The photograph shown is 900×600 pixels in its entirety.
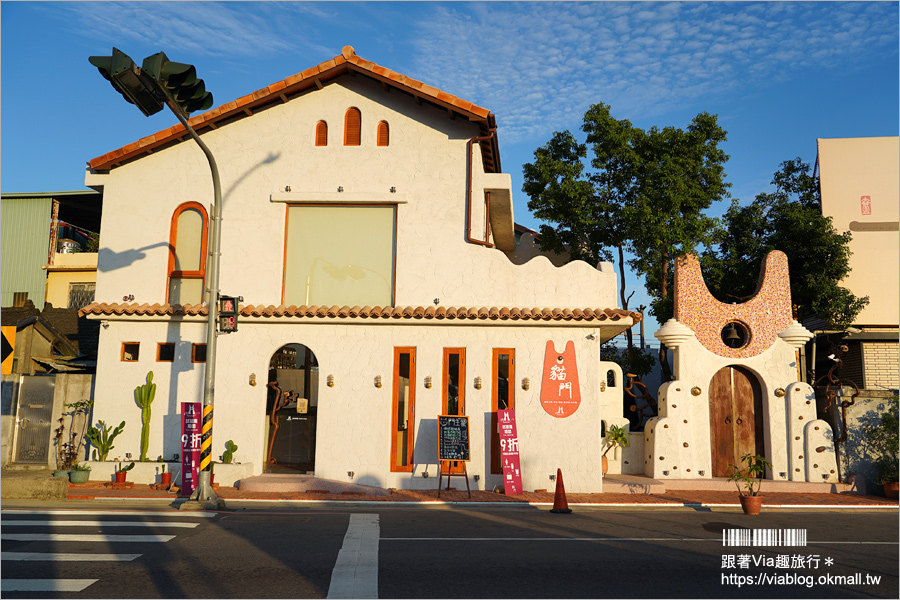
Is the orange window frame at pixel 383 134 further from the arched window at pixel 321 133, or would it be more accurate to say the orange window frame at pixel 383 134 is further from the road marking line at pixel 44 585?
the road marking line at pixel 44 585

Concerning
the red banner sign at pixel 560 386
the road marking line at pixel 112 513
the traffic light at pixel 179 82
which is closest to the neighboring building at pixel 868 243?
the red banner sign at pixel 560 386

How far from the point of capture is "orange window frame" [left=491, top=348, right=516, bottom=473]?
673 inches

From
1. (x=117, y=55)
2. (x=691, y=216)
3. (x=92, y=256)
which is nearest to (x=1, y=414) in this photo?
(x=92, y=256)

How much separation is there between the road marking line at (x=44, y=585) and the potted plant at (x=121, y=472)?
9.59 metres

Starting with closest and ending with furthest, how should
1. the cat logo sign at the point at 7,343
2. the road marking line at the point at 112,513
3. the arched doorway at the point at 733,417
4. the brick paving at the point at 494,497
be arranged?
the road marking line at the point at 112,513, the brick paving at the point at 494,497, the cat logo sign at the point at 7,343, the arched doorway at the point at 733,417

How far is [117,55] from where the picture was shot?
11711 mm

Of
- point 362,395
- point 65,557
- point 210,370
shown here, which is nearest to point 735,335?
point 362,395

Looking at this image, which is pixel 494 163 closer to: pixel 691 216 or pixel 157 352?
pixel 691 216

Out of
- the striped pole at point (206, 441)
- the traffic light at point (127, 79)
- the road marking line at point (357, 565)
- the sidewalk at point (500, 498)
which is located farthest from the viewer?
the sidewalk at point (500, 498)

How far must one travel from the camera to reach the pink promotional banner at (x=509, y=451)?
16.3 metres

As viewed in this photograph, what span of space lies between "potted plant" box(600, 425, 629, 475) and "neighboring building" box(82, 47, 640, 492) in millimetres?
837

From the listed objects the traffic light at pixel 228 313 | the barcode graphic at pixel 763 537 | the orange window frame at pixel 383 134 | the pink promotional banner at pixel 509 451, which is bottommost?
the barcode graphic at pixel 763 537

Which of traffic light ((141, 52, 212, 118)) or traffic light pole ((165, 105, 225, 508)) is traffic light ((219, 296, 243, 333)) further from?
traffic light ((141, 52, 212, 118))

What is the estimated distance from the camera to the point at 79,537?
9992 millimetres
